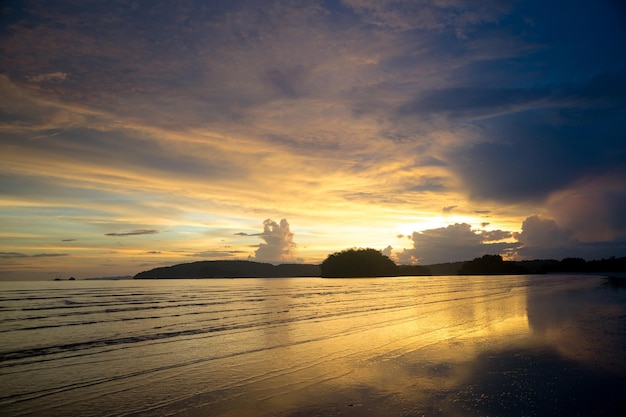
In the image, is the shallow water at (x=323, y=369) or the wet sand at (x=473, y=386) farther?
the shallow water at (x=323, y=369)

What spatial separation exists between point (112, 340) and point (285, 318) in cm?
1179

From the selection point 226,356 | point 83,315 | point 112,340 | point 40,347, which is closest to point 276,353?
point 226,356

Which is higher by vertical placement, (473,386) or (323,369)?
(473,386)

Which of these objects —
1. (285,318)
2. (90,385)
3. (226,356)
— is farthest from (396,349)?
(285,318)

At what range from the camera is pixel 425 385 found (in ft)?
33.0

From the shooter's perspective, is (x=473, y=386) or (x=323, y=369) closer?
(x=473, y=386)

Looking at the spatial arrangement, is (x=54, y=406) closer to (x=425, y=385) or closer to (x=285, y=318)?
(x=425, y=385)

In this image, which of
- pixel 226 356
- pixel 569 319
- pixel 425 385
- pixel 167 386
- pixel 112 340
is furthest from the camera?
pixel 569 319

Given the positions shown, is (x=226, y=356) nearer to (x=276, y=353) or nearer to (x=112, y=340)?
(x=276, y=353)

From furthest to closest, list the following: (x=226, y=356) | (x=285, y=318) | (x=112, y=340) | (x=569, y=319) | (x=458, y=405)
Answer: (x=285, y=318) → (x=569, y=319) → (x=112, y=340) → (x=226, y=356) → (x=458, y=405)

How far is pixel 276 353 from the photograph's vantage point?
601 inches

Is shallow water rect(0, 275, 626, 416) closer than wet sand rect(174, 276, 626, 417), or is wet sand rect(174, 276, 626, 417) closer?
wet sand rect(174, 276, 626, 417)

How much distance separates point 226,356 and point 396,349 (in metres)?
6.69

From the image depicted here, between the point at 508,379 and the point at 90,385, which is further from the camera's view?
the point at 90,385
